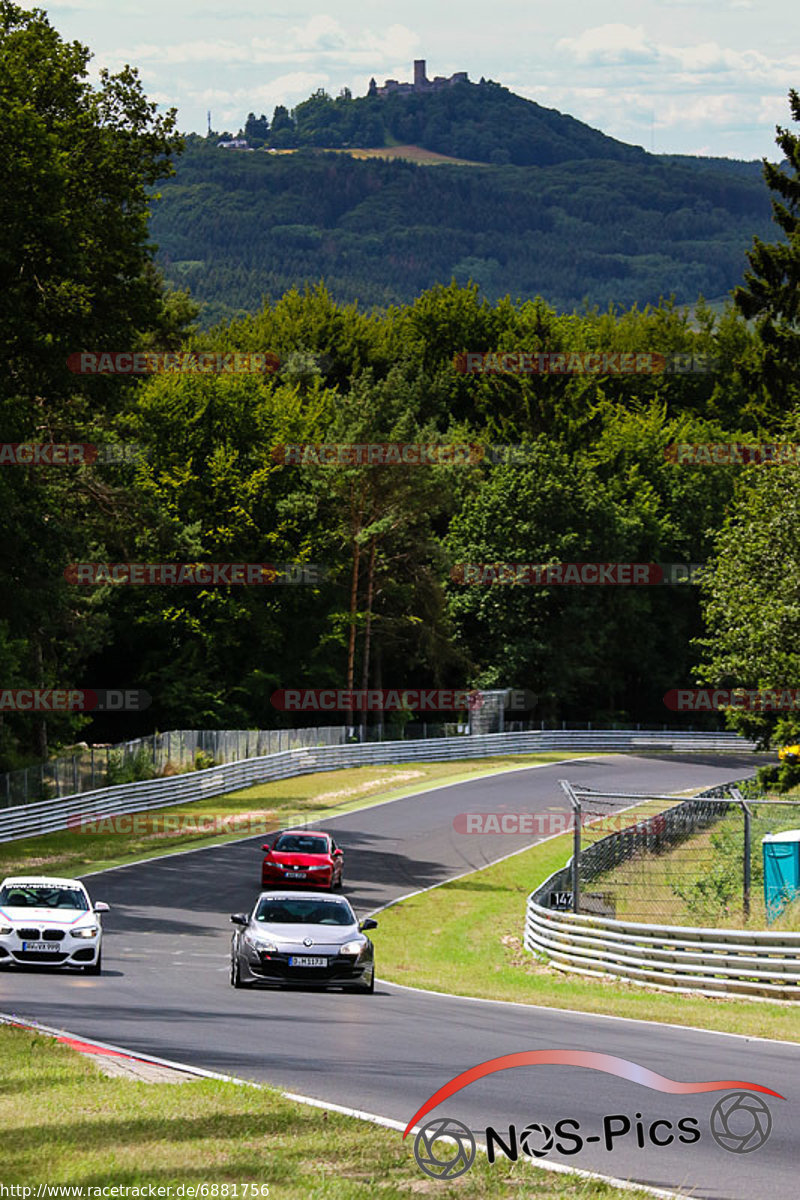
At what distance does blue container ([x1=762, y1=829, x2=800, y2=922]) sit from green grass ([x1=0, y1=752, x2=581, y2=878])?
662 inches

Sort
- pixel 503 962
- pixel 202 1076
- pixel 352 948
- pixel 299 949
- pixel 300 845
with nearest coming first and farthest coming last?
1. pixel 202 1076
2. pixel 299 949
3. pixel 352 948
4. pixel 503 962
5. pixel 300 845

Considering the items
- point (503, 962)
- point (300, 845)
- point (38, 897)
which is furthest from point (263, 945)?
point (300, 845)

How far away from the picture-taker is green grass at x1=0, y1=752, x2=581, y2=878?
37.6 m

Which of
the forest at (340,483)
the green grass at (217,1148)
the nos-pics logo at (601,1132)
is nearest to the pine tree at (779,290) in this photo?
the forest at (340,483)

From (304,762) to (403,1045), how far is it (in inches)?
1791

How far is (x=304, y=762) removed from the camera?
195ft

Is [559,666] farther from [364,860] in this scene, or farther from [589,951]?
[589,951]

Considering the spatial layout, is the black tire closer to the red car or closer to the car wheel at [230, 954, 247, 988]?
the car wheel at [230, 954, 247, 988]

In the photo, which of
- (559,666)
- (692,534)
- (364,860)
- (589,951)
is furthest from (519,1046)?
(692,534)

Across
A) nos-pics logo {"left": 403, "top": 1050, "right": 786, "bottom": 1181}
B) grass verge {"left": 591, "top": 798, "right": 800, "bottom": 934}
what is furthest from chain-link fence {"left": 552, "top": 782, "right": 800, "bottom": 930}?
nos-pics logo {"left": 403, "top": 1050, "right": 786, "bottom": 1181}

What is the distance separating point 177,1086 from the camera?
432 inches

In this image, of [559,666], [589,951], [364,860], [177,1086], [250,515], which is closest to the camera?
[177,1086]

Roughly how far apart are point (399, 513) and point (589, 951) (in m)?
48.3

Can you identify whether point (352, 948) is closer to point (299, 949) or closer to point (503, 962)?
point (299, 949)
